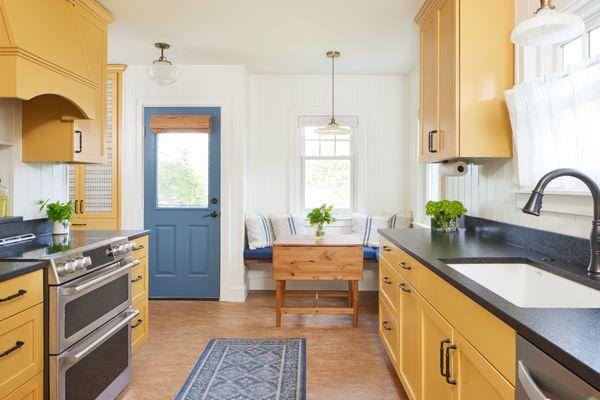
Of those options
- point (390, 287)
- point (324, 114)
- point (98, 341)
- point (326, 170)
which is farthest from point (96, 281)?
point (324, 114)

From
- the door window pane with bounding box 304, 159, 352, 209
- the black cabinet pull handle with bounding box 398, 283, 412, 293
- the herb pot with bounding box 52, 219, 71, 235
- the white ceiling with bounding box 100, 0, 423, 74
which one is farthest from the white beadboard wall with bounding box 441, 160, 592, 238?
the herb pot with bounding box 52, 219, 71, 235

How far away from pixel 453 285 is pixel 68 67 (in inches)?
92.3

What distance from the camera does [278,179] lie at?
4.40 m

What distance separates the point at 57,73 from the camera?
2.12 metres

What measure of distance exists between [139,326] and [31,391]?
3.52 feet

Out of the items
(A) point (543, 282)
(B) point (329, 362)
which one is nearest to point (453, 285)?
(A) point (543, 282)

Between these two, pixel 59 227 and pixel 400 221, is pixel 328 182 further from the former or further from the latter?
pixel 59 227

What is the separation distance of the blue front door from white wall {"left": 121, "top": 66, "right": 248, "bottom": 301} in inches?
2.7

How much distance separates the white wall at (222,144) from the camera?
3990mm

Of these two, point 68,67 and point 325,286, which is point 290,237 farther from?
point 68,67

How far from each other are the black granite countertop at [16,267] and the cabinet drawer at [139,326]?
1.02m

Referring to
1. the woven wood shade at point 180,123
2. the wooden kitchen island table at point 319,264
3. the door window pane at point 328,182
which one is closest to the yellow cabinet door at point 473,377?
the wooden kitchen island table at point 319,264

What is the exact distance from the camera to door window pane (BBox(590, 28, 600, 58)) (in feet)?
5.24

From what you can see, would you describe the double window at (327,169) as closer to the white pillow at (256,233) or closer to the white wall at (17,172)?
the white pillow at (256,233)
